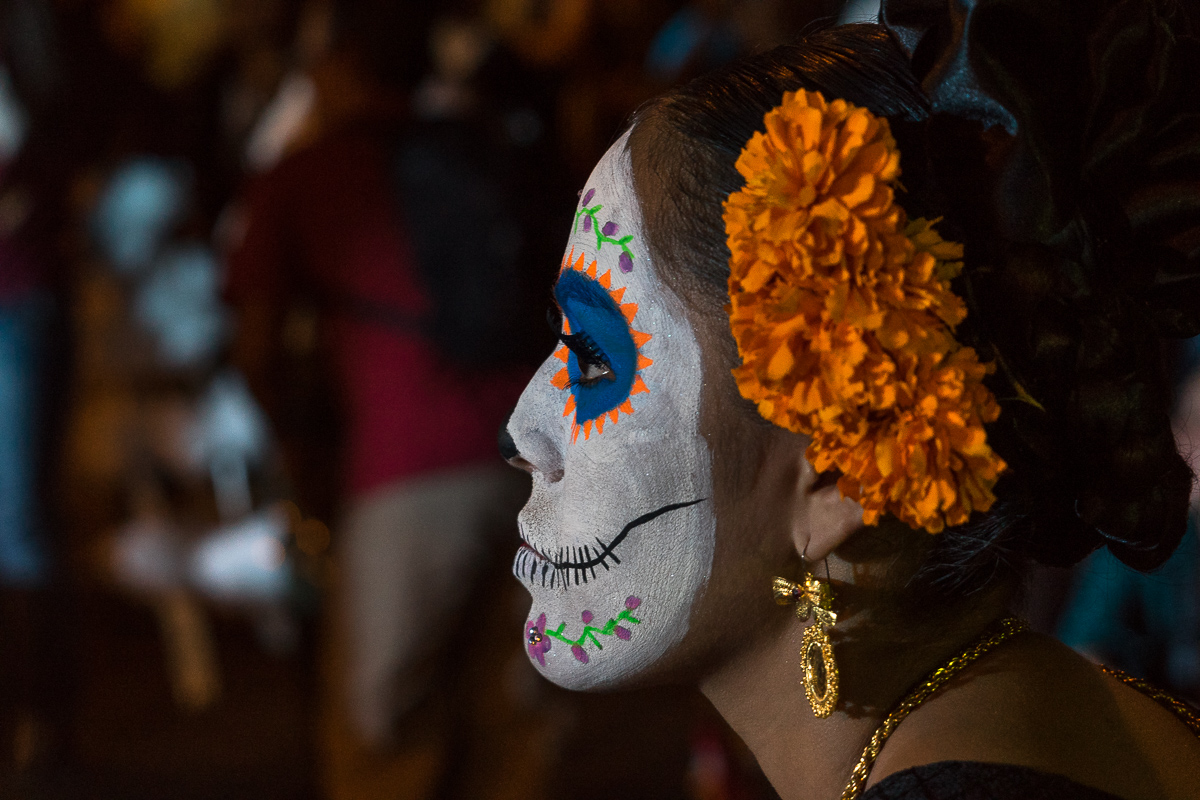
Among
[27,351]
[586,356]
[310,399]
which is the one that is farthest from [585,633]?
[27,351]

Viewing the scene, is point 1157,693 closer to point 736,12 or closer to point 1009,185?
point 1009,185

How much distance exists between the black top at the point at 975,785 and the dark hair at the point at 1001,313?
223mm

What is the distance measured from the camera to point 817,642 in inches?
51.3

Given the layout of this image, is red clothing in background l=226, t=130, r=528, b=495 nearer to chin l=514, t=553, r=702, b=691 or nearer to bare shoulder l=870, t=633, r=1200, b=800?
chin l=514, t=553, r=702, b=691

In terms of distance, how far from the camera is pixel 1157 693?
148cm

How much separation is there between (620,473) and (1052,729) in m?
0.49

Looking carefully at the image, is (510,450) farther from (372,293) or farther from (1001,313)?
(372,293)

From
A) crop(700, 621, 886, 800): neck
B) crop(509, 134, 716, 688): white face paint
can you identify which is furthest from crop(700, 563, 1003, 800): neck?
crop(509, 134, 716, 688): white face paint

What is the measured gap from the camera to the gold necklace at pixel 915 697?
1305mm

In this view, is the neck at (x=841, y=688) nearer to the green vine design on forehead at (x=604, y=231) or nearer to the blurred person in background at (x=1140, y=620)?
the green vine design on forehead at (x=604, y=231)

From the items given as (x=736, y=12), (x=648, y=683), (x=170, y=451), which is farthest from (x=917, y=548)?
(x=170, y=451)

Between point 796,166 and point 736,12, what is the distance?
3672 mm

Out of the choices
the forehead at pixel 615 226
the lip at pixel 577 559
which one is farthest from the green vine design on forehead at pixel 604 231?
the lip at pixel 577 559

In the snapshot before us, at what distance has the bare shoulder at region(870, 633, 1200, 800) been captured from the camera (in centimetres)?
122
